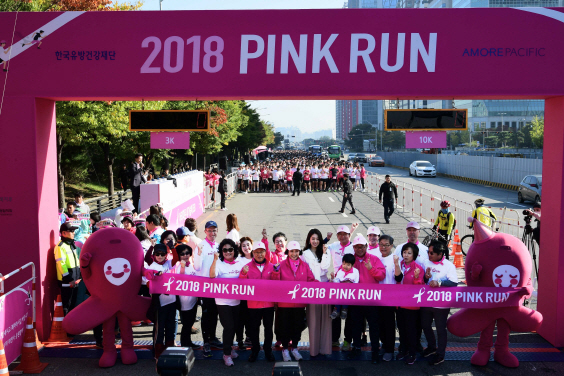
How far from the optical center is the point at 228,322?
22.8 ft

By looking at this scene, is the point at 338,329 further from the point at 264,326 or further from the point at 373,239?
the point at 373,239

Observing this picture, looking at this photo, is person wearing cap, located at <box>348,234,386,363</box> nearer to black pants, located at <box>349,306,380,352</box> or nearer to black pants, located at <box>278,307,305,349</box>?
black pants, located at <box>349,306,380,352</box>

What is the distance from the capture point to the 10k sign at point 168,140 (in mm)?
8352

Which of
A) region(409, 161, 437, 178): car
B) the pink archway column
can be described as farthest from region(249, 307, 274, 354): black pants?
region(409, 161, 437, 178): car

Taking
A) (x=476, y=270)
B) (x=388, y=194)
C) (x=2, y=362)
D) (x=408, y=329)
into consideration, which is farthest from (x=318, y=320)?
(x=388, y=194)

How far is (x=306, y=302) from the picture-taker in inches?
268

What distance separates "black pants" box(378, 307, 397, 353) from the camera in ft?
22.9

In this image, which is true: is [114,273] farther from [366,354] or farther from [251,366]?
[366,354]

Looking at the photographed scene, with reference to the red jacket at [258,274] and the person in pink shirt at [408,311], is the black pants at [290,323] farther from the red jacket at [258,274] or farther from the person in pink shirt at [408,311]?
the person in pink shirt at [408,311]

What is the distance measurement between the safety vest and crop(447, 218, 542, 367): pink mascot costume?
5.63 metres

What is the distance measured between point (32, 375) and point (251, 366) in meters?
2.77

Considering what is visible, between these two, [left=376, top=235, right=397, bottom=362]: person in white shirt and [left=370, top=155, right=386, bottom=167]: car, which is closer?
[left=376, top=235, right=397, bottom=362]: person in white shirt

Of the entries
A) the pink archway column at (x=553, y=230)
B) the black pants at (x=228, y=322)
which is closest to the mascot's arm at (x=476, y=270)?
the pink archway column at (x=553, y=230)

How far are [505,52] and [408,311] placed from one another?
390 cm
